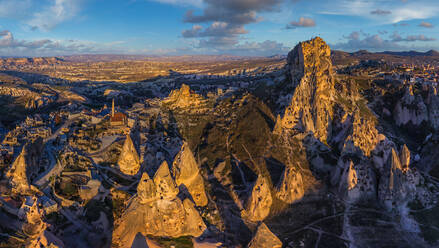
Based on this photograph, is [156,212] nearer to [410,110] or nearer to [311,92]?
[311,92]

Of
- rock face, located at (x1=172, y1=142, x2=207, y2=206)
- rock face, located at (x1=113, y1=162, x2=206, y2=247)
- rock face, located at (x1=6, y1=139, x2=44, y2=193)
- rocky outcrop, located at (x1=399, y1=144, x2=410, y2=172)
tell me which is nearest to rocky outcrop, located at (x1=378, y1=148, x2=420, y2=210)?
rocky outcrop, located at (x1=399, y1=144, x2=410, y2=172)

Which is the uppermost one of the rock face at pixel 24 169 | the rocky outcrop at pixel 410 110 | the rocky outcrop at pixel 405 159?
the rocky outcrop at pixel 410 110

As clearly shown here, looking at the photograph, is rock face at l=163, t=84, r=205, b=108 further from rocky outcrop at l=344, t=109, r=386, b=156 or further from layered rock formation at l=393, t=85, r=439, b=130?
layered rock formation at l=393, t=85, r=439, b=130

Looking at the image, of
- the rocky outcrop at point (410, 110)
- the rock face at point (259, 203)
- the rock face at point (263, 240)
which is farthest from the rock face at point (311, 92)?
the rock face at point (263, 240)

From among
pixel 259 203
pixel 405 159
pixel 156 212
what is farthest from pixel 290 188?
pixel 156 212

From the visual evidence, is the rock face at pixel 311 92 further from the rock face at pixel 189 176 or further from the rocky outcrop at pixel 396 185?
the rock face at pixel 189 176

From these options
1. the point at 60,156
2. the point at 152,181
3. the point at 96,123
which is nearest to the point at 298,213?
the point at 152,181

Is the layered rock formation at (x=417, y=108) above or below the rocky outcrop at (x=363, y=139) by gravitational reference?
above
